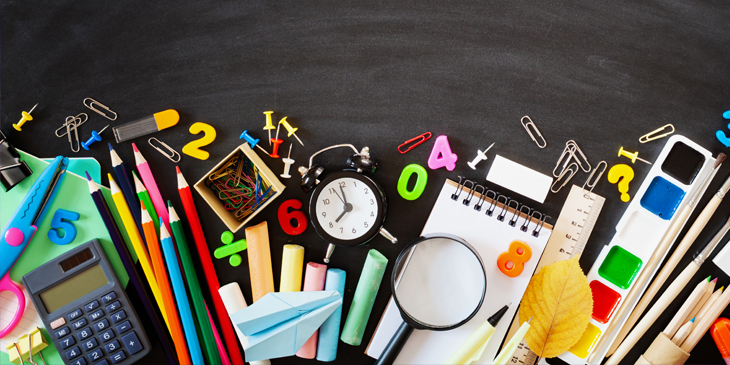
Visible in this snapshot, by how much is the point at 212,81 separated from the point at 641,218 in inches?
94.1

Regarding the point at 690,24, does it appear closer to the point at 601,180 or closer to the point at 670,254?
the point at 601,180

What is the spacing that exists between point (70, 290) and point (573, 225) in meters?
2.71

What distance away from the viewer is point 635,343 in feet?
6.95

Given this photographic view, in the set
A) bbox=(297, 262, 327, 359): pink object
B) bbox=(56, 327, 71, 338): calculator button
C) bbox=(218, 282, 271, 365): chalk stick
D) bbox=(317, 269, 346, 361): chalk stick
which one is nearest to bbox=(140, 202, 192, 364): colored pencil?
bbox=(218, 282, 271, 365): chalk stick

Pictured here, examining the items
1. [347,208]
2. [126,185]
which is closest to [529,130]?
[347,208]

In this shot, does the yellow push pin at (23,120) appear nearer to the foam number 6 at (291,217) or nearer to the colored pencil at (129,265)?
the colored pencil at (129,265)

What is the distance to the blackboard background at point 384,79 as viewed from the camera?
6.69 feet

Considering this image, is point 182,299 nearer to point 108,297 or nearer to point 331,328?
point 108,297

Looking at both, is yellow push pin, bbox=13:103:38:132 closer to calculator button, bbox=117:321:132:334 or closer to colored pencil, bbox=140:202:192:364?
colored pencil, bbox=140:202:192:364

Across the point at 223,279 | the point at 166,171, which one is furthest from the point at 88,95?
the point at 223,279

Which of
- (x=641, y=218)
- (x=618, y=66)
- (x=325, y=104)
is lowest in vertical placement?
(x=325, y=104)

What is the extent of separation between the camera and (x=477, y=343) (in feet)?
6.59

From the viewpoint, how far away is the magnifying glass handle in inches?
82.0

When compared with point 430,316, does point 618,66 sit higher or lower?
higher
